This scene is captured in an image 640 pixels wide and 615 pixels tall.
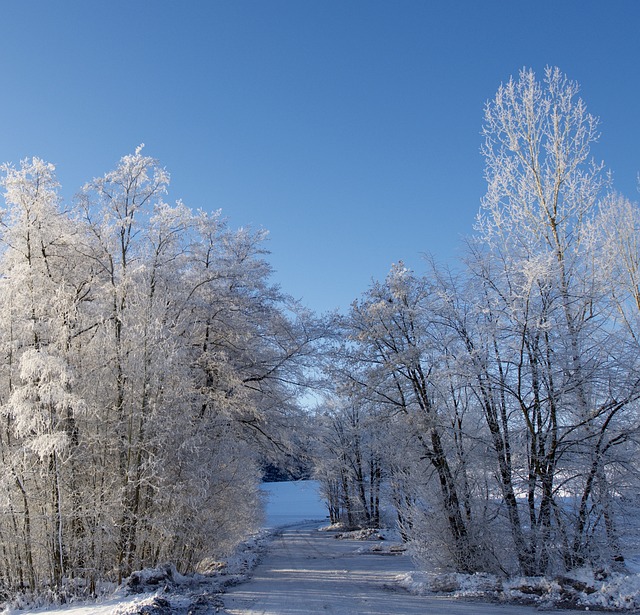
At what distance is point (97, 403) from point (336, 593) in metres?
6.30

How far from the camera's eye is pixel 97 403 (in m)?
10.3

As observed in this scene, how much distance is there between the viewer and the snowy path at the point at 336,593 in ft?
27.0

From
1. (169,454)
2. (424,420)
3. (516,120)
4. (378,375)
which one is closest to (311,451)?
(378,375)

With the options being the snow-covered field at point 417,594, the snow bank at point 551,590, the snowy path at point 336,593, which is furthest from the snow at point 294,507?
the snow bank at point 551,590

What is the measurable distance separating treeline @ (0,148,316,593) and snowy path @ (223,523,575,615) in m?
2.22

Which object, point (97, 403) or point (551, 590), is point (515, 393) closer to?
point (551, 590)

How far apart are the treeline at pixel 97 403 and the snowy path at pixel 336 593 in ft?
7.28

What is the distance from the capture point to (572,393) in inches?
404

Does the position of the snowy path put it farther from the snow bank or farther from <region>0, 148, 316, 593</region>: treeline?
<region>0, 148, 316, 593</region>: treeline

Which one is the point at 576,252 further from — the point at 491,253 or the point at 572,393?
the point at 572,393

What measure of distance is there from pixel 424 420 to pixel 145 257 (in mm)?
8357

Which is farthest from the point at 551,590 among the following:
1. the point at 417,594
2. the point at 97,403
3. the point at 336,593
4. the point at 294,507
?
the point at 294,507

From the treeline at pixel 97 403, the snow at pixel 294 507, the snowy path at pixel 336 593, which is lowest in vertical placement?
the snow at pixel 294 507

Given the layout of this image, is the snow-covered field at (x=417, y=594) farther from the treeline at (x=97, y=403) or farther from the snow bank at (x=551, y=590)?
the treeline at (x=97, y=403)
